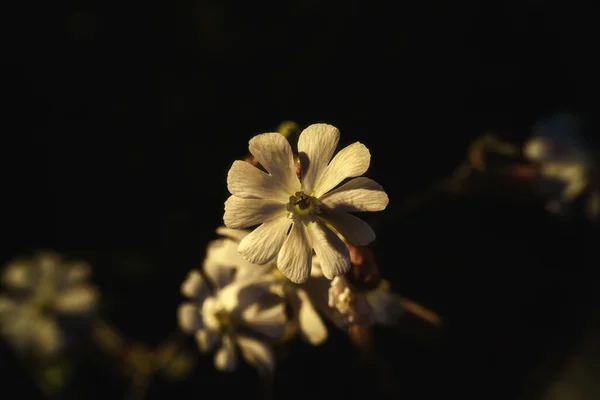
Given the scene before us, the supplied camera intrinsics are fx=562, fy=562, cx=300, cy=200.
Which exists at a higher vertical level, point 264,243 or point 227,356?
point 264,243

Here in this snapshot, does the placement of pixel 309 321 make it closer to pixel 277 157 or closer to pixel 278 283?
pixel 278 283

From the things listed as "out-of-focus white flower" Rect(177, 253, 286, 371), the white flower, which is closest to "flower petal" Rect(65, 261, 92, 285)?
"out-of-focus white flower" Rect(177, 253, 286, 371)

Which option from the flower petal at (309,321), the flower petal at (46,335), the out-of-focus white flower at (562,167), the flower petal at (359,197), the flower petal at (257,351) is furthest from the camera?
the flower petal at (46,335)

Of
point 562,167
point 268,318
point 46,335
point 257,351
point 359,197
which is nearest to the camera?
point 359,197

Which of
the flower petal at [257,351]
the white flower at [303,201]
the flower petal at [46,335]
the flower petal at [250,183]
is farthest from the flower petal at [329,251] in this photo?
the flower petal at [46,335]

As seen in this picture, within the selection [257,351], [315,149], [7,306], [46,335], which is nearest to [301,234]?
[315,149]

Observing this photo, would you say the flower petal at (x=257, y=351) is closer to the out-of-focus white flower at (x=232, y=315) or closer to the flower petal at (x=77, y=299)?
the out-of-focus white flower at (x=232, y=315)

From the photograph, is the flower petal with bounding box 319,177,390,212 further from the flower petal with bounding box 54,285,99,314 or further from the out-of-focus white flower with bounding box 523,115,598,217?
the flower petal with bounding box 54,285,99,314
